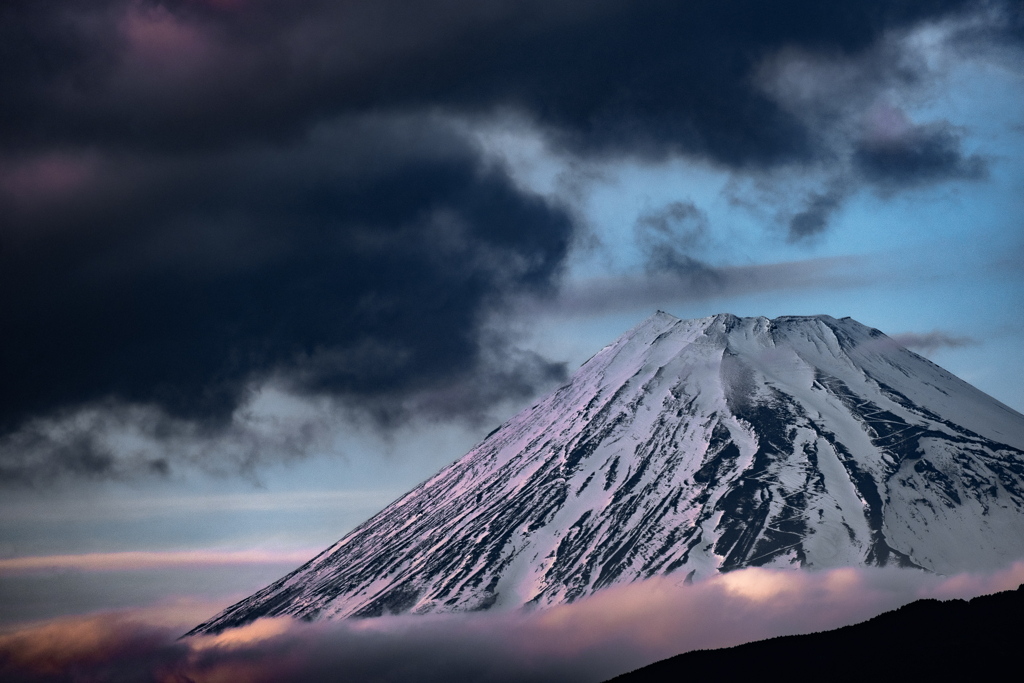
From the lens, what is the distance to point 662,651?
176m

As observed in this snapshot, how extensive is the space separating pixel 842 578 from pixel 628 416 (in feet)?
181

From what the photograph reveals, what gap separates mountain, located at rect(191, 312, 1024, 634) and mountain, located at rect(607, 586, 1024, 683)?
40.0 feet

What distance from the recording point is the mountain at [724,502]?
161500 mm

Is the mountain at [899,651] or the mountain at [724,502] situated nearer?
the mountain at [899,651]

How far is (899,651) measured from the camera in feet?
447

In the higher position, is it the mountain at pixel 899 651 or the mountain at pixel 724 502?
the mountain at pixel 724 502

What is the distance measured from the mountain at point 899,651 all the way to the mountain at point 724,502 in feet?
40.0

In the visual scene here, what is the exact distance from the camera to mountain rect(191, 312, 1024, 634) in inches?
6358

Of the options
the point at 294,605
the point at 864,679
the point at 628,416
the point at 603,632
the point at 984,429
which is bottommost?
the point at 864,679

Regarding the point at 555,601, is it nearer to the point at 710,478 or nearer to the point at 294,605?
the point at 710,478

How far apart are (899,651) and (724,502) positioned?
39796mm

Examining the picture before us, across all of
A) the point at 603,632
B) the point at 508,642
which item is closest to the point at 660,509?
the point at 603,632

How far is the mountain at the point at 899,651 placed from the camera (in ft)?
414

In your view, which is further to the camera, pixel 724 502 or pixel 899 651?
pixel 724 502
